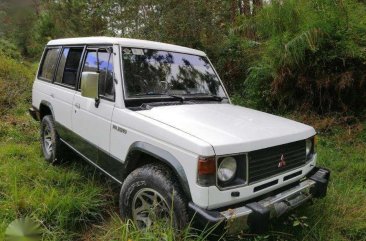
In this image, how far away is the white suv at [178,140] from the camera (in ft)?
8.46

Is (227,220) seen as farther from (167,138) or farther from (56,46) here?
(56,46)

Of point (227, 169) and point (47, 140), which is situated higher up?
point (227, 169)

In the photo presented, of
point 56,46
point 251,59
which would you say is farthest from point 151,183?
point 251,59

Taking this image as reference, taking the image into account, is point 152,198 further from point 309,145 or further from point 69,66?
point 69,66

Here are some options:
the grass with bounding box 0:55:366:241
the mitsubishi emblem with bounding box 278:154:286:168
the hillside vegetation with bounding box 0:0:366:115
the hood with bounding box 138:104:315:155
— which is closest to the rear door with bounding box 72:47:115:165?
the grass with bounding box 0:55:366:241

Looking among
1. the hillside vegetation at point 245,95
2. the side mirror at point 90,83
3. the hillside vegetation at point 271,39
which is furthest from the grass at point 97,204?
the hillside vegetation at point 271,39

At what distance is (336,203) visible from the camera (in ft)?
12.4

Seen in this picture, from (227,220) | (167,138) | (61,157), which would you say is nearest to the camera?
(227,220)

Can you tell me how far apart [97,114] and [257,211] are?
1949 mm

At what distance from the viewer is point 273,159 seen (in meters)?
2.88

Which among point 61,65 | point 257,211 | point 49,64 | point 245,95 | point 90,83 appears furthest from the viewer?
point 245,95

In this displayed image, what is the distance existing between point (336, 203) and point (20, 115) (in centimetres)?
706

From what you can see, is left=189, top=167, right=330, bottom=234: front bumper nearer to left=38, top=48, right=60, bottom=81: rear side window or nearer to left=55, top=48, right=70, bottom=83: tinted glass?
left=55, top=48, right=70, bottom=83: tinted glass

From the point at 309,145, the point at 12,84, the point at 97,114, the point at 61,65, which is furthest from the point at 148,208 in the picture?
the point at 12,84
